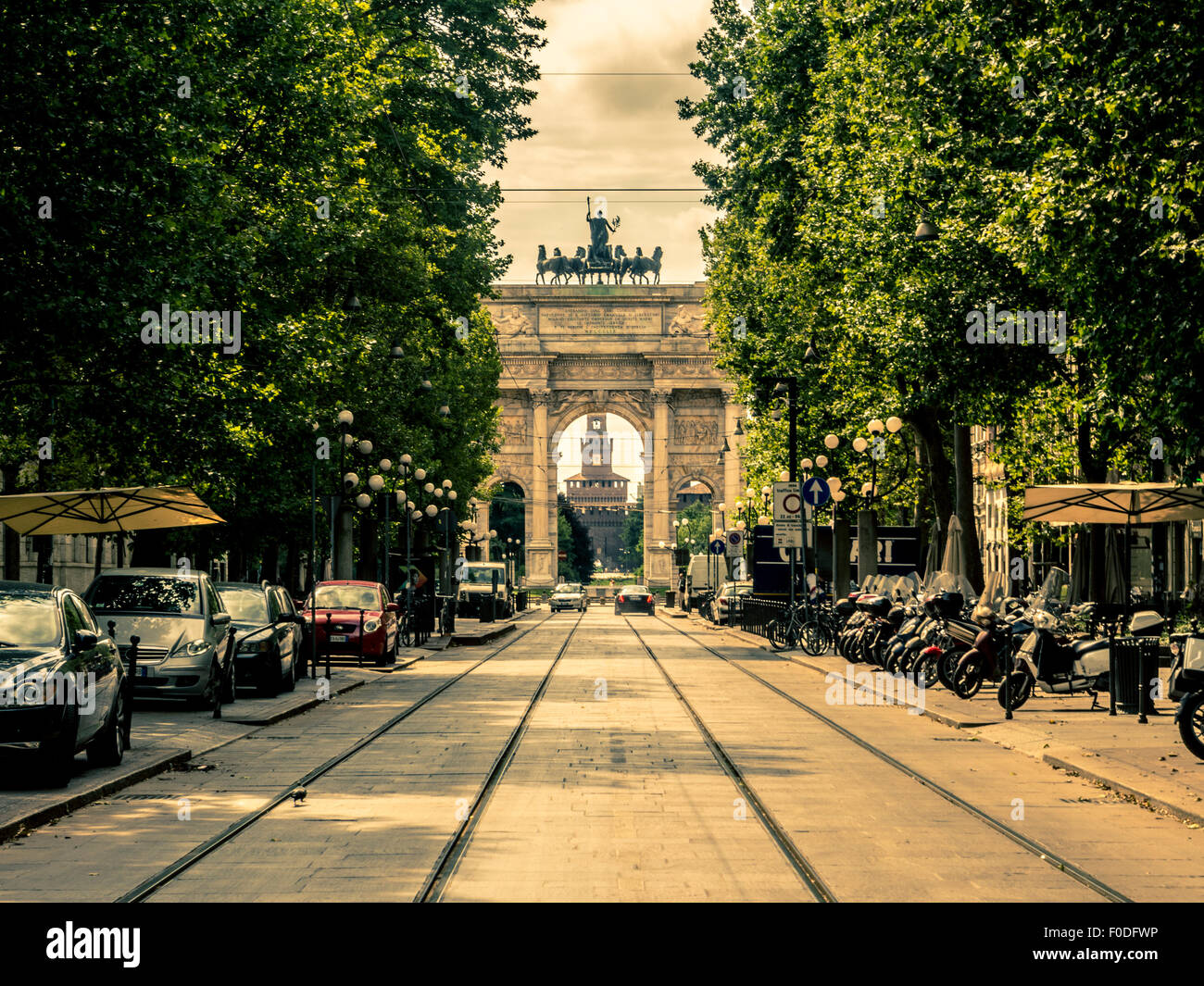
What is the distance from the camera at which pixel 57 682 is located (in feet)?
39.1

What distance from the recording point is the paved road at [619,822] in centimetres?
815

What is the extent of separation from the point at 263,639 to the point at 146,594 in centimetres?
221

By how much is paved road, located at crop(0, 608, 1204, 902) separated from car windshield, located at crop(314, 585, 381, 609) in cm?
1217

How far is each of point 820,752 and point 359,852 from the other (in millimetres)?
6863

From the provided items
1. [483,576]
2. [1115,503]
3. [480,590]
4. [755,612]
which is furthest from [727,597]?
[1115,503]

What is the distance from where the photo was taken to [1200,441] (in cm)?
1420

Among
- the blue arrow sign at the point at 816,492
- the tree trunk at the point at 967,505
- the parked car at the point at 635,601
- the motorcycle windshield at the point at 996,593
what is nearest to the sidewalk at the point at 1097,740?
the motorcycle windshield at the point at 996,593

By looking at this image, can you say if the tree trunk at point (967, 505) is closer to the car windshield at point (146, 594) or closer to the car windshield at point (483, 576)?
the car windshield at point (146, 594)

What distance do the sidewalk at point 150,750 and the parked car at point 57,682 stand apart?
0.23 meters

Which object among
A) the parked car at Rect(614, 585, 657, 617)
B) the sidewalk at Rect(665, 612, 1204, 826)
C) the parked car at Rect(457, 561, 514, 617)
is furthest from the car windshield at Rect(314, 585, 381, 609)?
the parked car at Rect(614, 585, 657, 617)

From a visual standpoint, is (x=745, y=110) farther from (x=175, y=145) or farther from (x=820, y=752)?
(x=820, y=752)

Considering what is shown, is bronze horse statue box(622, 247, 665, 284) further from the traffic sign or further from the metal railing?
the traffic sign

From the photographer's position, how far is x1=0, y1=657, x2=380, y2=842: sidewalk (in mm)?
10867

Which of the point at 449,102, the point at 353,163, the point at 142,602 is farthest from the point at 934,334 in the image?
the point at 449,102
